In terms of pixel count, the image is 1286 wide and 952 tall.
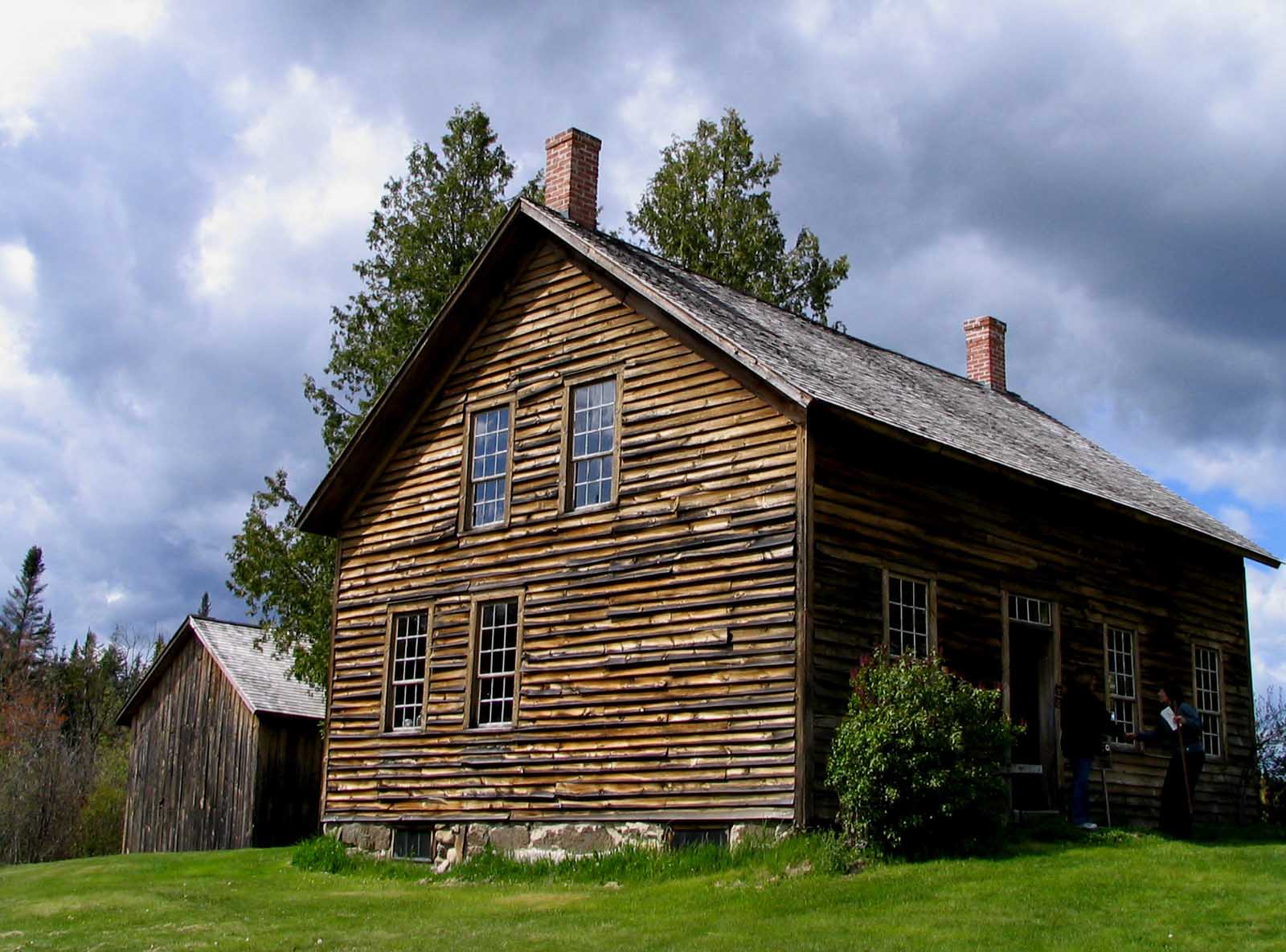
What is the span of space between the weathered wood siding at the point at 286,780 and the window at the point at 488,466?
1257 cm

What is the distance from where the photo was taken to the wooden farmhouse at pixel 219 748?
31031mm

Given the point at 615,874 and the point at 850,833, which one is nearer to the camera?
the point at 850,833

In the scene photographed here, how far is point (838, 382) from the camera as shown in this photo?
1772 centimetres

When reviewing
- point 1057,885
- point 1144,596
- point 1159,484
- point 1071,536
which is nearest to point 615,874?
point 1057,885

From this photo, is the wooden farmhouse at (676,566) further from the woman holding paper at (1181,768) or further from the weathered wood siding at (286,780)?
the weathered wood siding at (286,780)

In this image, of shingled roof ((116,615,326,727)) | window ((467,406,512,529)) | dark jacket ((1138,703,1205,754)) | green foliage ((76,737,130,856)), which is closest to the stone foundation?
window ((467,406,512,529))

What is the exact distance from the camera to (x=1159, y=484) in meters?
25.5

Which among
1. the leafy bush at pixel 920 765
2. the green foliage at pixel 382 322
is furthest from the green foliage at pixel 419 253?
the leafy bush at pixel 920 765

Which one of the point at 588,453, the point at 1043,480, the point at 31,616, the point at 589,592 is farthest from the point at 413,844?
the point at 31,616

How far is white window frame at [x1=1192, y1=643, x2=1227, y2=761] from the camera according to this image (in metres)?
22.0

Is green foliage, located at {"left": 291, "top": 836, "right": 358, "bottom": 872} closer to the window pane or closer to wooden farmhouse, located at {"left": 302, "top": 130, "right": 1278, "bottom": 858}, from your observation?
wooden farmhouse, located at {"left": 302, "top": 130, "right": 1278, "bottom": 858}

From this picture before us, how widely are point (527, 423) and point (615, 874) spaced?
6497 millimetres

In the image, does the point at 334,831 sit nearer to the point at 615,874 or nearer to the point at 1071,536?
the point at 615,874

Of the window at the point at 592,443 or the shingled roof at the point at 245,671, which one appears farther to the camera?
the shingled roof at the point at 245,671
